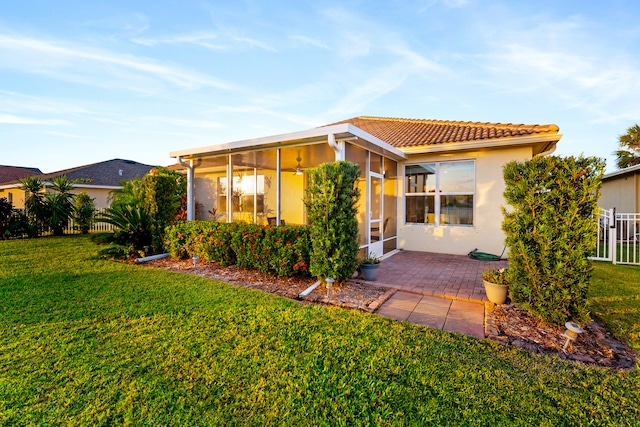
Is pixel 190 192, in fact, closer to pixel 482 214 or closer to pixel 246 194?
pixel 246 194

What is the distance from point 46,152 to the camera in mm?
14906

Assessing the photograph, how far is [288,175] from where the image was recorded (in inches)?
465

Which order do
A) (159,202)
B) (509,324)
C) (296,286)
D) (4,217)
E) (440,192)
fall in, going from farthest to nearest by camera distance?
(4,217), (440,192), (159,202), (296,286), (509,324)

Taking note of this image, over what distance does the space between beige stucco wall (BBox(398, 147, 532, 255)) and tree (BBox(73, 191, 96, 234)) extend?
16.3 metres

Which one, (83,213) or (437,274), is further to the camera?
(83,213)

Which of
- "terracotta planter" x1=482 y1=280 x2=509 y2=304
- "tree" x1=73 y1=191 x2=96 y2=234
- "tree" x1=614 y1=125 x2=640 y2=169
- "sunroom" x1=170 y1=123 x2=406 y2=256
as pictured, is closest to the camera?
"terracotta planter" x1=482 y1=280 x2=509 y2=304

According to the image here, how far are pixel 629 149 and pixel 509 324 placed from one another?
2373 centimetres

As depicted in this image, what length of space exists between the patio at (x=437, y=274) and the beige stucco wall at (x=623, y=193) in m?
11.6

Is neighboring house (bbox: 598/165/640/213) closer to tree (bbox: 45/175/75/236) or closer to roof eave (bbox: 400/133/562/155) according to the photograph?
roof eave (bbox: 400/133/562/155)

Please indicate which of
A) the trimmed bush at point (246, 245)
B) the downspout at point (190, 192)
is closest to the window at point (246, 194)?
the downspout at point (190, 192)

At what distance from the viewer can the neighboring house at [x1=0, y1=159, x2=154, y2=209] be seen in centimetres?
1911

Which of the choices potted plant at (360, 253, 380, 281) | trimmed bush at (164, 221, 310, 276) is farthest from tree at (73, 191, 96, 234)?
potted plant at (360, 253, 380, 281)

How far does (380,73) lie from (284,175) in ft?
17.6

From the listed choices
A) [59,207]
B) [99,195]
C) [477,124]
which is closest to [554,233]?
[477,124]
